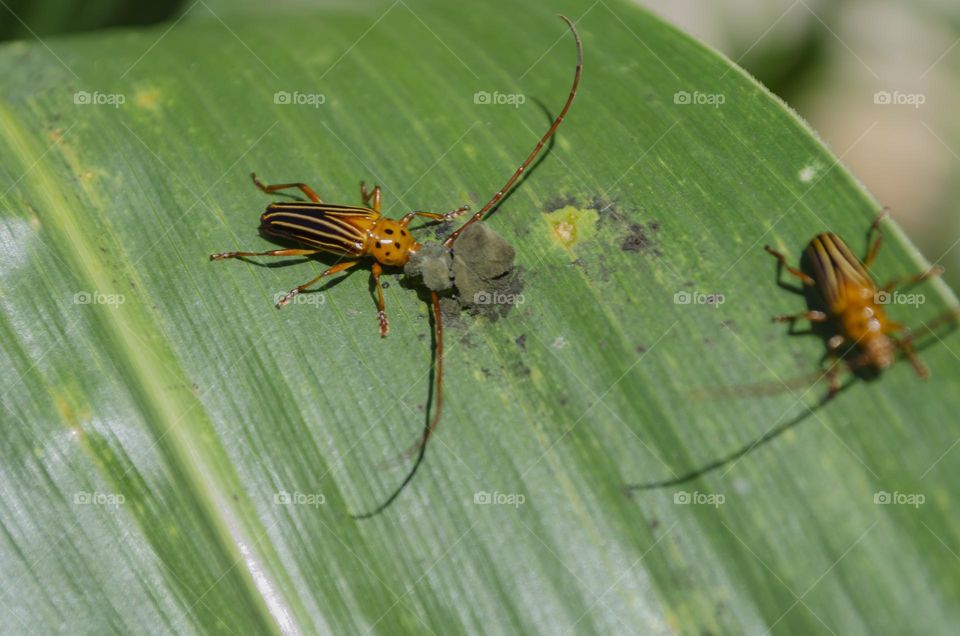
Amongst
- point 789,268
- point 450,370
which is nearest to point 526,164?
point 450,370

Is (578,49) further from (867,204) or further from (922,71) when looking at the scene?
(922,71)

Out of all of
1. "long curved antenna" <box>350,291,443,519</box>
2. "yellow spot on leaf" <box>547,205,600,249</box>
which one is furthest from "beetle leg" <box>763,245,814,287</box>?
"long curved antenna" <box>350,291,443,519</box>

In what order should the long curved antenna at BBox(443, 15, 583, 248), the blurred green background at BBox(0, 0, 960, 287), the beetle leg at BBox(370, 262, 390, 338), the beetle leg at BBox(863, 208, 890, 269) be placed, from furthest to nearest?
the blurred green background at BBox(0, 0, 960, 287) → the long curved antenna at BBox(443, 15, 583, 248) → the beetle leg at BBox(370, 262, 390, 338) → the beetle leg at BBox(863, 208, 890, 269)

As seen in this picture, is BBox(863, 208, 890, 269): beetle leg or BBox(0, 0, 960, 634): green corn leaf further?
BBox(863, 208, 890, 269): beetle leg

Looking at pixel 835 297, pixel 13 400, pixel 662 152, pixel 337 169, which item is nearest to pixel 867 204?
pixel 835 297

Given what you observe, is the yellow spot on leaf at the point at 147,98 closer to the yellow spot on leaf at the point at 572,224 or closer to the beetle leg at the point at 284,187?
the beetle leg at the point at 284,187

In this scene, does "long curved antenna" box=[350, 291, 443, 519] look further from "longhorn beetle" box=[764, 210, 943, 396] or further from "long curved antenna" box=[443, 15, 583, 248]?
"longhorn beetle" box=[764, 210, 943, 396]

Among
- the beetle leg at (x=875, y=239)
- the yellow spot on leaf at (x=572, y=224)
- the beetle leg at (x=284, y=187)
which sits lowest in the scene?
the beetle leg at (x=284, y=187)

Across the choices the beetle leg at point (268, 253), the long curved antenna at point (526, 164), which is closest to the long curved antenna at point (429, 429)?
the long curved antenna at point (526, 164)
